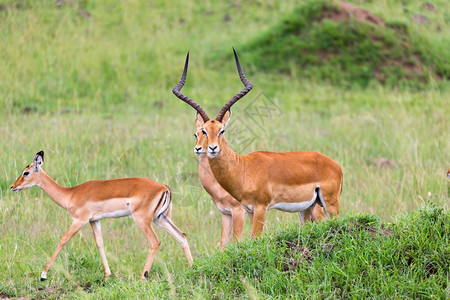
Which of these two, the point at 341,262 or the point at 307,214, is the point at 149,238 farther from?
the point at 341,262

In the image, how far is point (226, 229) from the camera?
579cm

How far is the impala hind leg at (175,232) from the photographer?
5594 mm

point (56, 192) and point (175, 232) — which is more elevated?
point (56, 192)

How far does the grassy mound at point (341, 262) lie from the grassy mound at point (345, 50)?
11.1 meters

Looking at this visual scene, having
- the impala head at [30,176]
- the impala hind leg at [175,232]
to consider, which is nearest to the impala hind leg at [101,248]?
the impala hind leg at [175,232]

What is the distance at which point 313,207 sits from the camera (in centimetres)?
605

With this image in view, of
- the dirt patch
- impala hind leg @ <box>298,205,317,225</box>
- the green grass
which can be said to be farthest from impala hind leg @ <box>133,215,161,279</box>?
the dirt patch

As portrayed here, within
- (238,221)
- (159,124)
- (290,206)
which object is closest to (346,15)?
(159,124)

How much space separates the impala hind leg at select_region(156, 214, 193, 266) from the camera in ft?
18.4

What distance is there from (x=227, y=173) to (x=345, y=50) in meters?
11.8

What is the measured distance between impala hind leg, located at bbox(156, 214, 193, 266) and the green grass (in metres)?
0.15

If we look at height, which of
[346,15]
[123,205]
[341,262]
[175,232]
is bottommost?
[175,232]

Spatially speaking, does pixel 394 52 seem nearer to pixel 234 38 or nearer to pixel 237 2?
pixel 234 38

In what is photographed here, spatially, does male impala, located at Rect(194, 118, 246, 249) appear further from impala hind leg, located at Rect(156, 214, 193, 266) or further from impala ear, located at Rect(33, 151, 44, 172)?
impala ear, located at Rect(33, 151, 44, 172)
